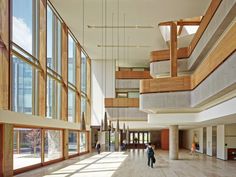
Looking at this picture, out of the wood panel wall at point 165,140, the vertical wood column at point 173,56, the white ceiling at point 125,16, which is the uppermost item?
the white ceiling at point 125,16

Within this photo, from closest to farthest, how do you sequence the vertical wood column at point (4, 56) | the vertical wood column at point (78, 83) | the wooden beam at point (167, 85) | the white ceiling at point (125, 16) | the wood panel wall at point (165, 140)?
the vertical wood column at point (4, 56)
the wooden beam at point (167, 85)
the white ceiling at point (125, 16)
the vertical wood column at point (78, 83)
the wood panel wall at point (165, 140)

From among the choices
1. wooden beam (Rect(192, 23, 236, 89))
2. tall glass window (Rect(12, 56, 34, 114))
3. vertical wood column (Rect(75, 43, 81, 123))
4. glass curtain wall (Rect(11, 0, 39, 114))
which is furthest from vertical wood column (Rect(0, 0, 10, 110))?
vertical wood column (Rect(75, 43, 81, 123))

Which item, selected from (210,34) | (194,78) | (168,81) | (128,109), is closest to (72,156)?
(128,109)

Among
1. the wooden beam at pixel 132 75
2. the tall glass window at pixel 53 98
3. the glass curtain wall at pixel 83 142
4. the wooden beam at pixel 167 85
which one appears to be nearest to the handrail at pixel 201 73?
the wooden beam at pixel 167 85

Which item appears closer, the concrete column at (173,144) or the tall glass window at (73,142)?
the concrete column at (173,144)

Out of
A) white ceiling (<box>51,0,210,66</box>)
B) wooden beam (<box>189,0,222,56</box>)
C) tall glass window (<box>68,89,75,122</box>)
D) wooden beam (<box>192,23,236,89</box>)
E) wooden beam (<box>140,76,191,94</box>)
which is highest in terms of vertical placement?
white ceiling (<box>51,0,210,66</box>)

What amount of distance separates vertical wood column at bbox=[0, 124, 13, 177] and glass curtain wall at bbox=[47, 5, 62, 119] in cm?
599

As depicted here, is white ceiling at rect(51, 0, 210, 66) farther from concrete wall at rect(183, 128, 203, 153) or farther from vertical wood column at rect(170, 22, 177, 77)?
concrete wall at rect(183, 128, 203, 153)

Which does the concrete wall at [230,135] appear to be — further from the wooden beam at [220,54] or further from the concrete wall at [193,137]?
the wooden beam at [220,54]

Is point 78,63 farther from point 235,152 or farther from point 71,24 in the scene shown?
point 235,152

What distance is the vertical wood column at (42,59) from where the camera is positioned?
18312mm

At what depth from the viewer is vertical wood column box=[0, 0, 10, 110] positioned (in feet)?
44.7

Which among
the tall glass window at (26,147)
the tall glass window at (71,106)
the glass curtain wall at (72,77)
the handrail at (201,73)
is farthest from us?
the tall glass window at (71,106)

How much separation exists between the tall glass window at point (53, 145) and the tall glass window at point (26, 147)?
1.17m
